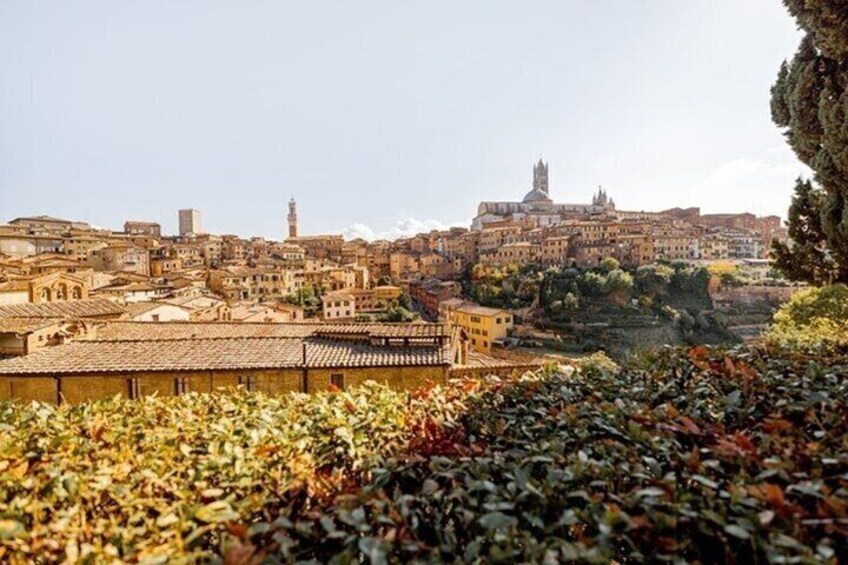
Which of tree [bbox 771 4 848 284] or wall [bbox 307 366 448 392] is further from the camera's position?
wall [bbox 307 366 448 392]

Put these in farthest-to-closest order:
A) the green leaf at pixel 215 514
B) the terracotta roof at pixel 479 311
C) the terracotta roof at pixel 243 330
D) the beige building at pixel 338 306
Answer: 1. the beige building at pixel 338 306
2. the terracotta roof at pixel 479 311
3. the terracotta roof at pixel 243 330
4. the green leaf at pixel 215 514

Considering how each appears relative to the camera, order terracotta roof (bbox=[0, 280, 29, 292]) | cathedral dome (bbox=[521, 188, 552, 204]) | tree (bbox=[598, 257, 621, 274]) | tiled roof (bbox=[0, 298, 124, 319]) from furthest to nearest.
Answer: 1. cathedral dome (bbox=[521, 188, 552, 204])
2. tree (bbox=[598, 257, 621, 274])
3. terracotta roof (bbox=[0, 280, 29, 292])
4. tiled roof (bbox=[0, 298, 124, 319])

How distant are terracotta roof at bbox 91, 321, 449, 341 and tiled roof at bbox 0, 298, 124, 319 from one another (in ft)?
12.8

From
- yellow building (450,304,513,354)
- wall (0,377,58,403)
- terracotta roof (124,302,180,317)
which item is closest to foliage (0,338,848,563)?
wall (0,377,58,403)

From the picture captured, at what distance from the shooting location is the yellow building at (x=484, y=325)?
56844 millimetres

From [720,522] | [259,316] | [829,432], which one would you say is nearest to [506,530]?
[720,522]

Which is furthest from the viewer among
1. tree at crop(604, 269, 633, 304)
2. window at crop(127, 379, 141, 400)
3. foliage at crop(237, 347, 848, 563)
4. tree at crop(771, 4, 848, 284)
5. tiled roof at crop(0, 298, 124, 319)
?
tree at crop(604, 269, 633, 304)

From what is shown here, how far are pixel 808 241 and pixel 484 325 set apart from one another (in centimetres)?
4792

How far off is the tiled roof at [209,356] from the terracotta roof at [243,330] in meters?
0.74

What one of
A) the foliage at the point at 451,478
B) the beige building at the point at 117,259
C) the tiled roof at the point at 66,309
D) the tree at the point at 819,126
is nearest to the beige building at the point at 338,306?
the beige building at the point at 117,259

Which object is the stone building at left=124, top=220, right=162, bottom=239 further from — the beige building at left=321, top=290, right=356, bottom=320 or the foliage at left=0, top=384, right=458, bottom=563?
the foliage at left=0, top=384, right=458, bottom=563

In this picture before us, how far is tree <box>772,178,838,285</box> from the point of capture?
984cm

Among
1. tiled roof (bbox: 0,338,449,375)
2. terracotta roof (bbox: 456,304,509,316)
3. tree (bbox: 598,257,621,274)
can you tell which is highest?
tree (bbox: 598,257,621,274)

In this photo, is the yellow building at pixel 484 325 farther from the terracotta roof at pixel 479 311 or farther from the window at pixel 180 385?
the window at pixel 180 385
